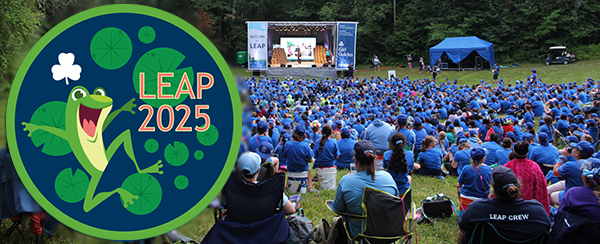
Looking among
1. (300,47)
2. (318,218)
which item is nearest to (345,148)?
(318,218)

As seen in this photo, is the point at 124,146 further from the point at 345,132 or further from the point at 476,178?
the point at 345,132

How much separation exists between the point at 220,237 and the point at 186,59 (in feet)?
6.24

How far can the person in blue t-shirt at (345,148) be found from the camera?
8.20 m

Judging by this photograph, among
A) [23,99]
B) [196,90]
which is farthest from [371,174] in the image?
[23,99]

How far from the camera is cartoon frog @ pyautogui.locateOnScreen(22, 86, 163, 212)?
6.62 ft

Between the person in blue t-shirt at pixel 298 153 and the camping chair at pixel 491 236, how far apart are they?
390 cm

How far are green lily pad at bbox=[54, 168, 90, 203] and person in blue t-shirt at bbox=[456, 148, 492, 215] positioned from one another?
4.55 m

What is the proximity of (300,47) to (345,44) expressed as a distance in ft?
14.7

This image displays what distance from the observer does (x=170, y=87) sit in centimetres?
208

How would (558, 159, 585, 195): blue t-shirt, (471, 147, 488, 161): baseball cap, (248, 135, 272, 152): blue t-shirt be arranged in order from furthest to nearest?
(248, 135, 272, 152): blue t-shirt < (471, 147, 488, 161): baseball cap < (558, 159, 585, 195): blue t-shirt

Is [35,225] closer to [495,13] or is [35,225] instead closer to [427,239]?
[427,239]

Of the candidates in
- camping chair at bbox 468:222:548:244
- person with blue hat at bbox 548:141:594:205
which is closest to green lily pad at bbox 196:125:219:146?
camping chair at bbox 468:222:548:244

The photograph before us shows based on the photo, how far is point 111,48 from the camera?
207cm

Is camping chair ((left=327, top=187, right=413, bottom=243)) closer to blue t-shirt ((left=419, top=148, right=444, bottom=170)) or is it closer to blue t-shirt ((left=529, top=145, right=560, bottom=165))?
blue t-shirt ((left=419, top=148, right=444, bottom=170))
